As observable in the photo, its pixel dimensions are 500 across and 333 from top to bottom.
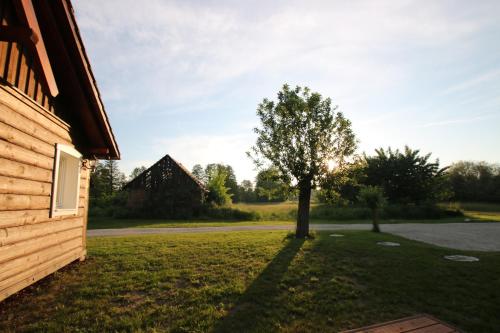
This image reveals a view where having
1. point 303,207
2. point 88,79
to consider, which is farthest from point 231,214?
point 88,79

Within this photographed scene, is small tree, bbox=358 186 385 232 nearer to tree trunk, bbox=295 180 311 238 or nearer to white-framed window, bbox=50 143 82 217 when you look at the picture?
tree trunk, bbox=295 180 311 238

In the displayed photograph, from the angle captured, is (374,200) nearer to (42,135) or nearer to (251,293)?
(251,293)

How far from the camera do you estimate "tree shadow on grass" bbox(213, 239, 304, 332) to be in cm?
432

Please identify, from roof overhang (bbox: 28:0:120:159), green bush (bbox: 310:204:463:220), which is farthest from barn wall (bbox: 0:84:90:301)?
green bush (bbox: 310:204:463:220)

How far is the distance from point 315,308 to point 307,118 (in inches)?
360

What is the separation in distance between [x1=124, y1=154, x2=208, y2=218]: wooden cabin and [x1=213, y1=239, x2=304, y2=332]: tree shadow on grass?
2141 centimetres

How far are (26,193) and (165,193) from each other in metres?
23.7

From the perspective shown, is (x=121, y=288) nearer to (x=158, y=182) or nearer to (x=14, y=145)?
(x=14, y=145)

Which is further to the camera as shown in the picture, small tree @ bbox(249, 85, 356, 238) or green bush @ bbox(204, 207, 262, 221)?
green bush @ bbox(204, 207, 262, 221)

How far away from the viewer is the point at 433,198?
3481 centimetres

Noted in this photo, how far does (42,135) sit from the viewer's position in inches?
218

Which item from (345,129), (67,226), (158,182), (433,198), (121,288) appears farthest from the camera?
(433,198)

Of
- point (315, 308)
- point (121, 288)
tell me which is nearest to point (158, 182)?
point (121, 288)

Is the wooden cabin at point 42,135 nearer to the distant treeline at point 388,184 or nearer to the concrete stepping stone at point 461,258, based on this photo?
the distant treeline at point 388,184
